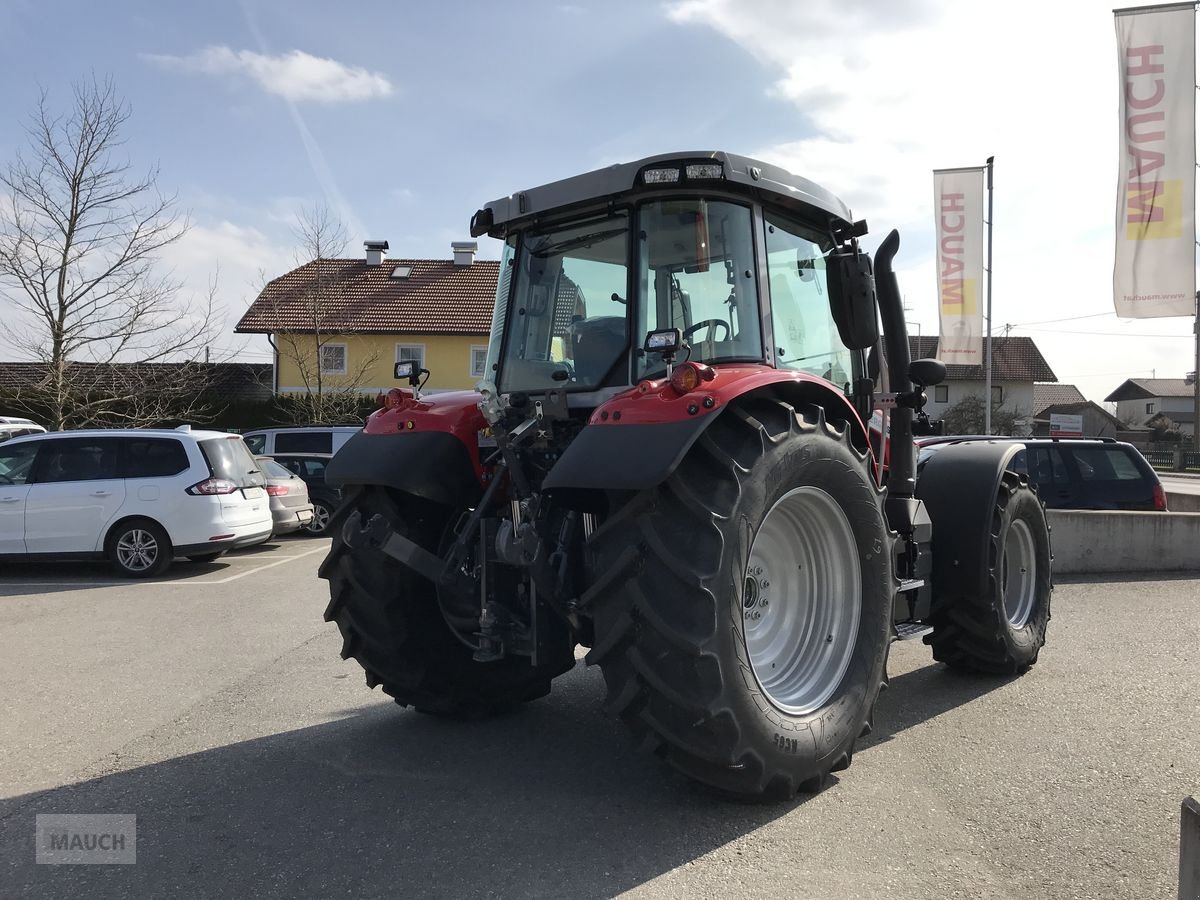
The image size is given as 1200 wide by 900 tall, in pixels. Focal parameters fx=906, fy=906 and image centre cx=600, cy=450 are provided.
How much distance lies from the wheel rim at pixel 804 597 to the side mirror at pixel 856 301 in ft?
2.68

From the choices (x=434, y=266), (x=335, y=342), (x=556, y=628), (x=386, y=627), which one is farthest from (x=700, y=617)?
(x=434, y=266)

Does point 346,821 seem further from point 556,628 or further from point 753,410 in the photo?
point 753,410

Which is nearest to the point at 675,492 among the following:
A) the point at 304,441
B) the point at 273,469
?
the point at 273,469

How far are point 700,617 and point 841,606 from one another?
1098 mm

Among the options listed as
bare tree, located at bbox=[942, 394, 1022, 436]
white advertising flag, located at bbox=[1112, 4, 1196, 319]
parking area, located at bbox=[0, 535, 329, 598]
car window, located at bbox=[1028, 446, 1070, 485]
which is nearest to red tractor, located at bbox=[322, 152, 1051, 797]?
parking area, located at bbox=[0, 535, 329, 598]

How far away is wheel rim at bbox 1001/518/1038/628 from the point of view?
5609mm

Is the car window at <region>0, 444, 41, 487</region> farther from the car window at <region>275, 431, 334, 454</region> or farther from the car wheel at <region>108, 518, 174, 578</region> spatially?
the car window at <region>275, 431, 334, 454</region>

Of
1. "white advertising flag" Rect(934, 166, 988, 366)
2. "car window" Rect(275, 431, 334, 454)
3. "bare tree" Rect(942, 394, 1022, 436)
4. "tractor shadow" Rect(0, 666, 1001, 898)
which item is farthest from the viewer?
"bare tree" Rect(942, 394, 1022, 436)

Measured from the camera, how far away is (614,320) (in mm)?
3988

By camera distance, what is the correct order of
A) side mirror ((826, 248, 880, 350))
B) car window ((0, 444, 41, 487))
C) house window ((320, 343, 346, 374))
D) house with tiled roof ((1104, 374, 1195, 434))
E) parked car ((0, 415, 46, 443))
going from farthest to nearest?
house with tiled roof ((1104, 374, 1195, 434)) → house window ((320, 343, 346, 374)) → parked car ((0, 415, 46, 443)) → car window ((0, 444, 41, 487)) → side mirror ((826, 248, 880, 350))

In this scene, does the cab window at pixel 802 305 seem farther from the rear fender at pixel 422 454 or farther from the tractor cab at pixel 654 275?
the rear fender at pixel 422 454

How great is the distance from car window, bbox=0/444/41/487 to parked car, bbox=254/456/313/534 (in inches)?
107

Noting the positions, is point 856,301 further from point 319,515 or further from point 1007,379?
point 1007,379

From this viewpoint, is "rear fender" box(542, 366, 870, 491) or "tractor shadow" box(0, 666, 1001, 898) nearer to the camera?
"tractor shadow" box(0, 666, 1001, 898)
